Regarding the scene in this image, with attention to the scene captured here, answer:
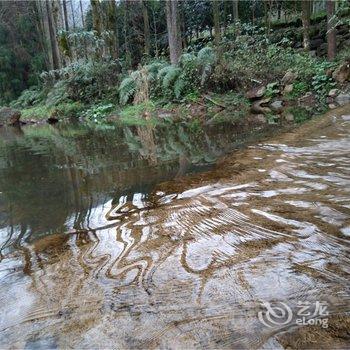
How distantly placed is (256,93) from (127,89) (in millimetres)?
5721

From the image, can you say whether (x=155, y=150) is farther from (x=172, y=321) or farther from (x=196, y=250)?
(x=172, y=321)

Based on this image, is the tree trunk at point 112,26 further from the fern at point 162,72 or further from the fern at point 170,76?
the fern at point 170,76

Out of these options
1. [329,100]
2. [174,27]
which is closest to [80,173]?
[329,100]

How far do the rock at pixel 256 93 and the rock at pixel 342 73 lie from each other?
2.28 metres

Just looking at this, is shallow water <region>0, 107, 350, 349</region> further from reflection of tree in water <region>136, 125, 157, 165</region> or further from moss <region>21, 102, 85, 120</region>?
moss <region>21, 102, 85, 120</region>

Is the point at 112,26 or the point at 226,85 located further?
the point at 112,26

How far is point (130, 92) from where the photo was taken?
1536 centimetres

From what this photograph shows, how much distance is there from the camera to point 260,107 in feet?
38.8

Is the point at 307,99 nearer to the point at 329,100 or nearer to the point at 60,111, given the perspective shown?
the point at 329,100

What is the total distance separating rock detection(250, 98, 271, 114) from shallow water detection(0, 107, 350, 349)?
6611 mm

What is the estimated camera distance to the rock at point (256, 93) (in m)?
12.4

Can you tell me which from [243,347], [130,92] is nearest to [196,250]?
[243,347]

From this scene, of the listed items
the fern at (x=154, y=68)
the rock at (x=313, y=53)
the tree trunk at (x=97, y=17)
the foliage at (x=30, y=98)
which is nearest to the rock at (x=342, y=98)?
the rock at (x=313, y=53)

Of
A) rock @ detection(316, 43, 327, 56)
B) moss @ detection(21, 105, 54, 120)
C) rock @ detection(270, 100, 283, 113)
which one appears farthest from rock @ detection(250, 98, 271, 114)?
moss @ detection(21, 105, 54, 120)
